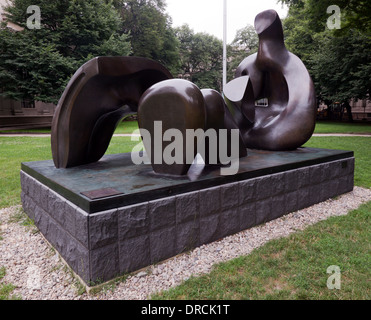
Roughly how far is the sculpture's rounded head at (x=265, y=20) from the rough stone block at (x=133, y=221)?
526 cm

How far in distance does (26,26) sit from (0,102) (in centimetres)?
831

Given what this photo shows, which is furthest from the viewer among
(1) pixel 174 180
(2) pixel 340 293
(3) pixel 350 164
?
(3) pixel 350 164

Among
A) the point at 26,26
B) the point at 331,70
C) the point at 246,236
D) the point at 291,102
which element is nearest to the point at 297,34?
the point at 331,70

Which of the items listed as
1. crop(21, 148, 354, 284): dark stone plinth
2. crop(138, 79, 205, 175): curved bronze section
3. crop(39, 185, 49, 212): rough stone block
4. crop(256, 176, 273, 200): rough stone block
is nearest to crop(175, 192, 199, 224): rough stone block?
crop(21, 148, 354, 284): dark stone plinth

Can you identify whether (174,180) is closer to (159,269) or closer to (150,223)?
(150,223)

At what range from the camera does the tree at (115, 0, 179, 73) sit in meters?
29.1

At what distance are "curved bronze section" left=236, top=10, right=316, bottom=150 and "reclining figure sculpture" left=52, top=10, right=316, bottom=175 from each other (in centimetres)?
2

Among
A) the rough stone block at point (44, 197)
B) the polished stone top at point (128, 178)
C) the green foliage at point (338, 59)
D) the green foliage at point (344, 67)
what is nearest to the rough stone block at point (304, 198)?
the polished stone top at point (128, 178)

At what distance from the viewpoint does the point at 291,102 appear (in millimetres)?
6371

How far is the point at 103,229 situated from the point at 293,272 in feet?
6.67

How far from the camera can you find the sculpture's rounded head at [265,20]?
659 cm

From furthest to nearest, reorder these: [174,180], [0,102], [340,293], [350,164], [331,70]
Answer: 1. [0,102]
2. [331,70]
3. [350,164]
4. [174,180]
5. [340,293]

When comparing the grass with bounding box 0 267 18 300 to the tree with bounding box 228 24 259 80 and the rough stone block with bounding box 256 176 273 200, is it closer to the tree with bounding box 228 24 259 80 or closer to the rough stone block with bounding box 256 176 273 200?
the rough stone block with bounding box 256 176 273 200

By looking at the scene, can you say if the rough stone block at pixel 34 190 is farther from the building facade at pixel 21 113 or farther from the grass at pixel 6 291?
the building facade at pixel 21 113
